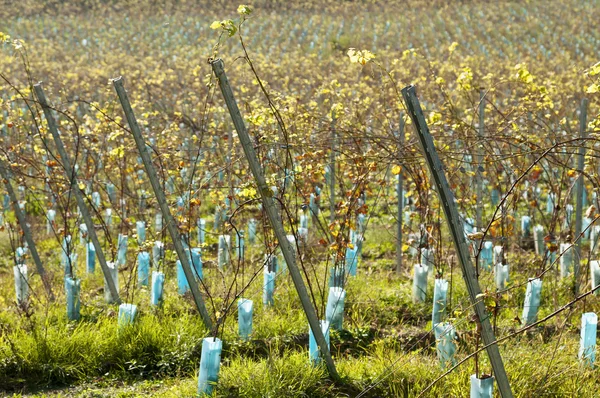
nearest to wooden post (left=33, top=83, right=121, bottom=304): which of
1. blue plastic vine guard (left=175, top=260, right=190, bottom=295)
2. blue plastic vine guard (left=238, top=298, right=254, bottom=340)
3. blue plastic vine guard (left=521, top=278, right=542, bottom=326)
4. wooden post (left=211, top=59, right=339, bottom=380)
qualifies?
blue plastic vine guard (left=175, top=260, right=190, bottom=295)

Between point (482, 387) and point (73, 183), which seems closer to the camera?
point (482, 387)

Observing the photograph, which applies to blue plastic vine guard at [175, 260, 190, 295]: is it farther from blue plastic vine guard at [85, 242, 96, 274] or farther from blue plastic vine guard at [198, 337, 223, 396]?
blue plastic vine guard at [198, 337, 223, 396]

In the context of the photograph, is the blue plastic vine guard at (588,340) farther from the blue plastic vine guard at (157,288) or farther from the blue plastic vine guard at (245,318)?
the blue plastic vine guard at (157,288)

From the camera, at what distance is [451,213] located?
2588mm

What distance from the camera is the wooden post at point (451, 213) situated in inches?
101

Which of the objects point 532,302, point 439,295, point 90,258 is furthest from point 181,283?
point 532,302

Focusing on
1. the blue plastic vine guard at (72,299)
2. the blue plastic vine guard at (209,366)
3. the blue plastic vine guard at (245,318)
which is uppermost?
the blue plastic vine guard at (72,299)

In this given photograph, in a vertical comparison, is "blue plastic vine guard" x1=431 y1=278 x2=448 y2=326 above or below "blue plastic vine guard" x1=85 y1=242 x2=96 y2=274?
below

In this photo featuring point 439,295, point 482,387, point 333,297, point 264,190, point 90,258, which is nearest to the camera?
point 482,387

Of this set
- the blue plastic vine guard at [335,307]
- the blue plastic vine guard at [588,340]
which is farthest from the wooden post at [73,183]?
the blue plastic vine guard at [588,340]

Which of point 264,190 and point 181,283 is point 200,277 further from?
point 264,190

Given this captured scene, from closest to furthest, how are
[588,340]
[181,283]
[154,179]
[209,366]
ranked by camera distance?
[209,366] → [588,340] → [154,179] → [181,283]

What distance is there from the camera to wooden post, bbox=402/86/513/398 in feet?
8.44

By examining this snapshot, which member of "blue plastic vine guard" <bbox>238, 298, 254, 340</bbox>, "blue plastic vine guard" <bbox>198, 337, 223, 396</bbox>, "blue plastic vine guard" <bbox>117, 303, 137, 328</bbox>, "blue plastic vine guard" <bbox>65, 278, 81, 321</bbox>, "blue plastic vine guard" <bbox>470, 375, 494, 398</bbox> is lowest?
"blue plastic vine guard" <bbox>470, 375, 494, 398</bbox>
